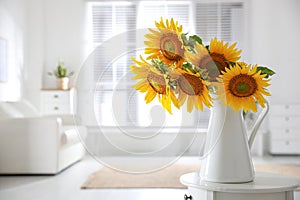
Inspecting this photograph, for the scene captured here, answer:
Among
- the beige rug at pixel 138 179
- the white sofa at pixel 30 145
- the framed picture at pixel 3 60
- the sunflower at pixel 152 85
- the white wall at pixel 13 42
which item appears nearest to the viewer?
the sunflower at pixel 152 85

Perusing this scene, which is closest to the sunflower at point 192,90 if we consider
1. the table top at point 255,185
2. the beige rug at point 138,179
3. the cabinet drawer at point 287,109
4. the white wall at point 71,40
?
the table top at point 255,185

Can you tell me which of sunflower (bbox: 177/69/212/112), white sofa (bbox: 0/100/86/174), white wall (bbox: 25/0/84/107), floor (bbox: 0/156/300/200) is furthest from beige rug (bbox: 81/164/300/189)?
white wall (bbox: 25/0/84/107)

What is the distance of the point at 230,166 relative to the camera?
1.30m

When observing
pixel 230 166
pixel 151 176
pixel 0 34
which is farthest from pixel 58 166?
pixel 230 166

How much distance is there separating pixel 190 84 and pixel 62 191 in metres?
2.64

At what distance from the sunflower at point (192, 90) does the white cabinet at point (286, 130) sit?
5.02 m

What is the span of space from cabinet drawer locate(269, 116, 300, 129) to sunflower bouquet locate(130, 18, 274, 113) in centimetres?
491

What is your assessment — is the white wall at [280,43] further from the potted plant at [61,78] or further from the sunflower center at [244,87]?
the sunflower center at [244,87]

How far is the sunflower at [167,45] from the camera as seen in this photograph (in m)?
1.06

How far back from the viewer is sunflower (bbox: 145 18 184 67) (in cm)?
106

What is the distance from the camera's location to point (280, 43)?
6.36 m

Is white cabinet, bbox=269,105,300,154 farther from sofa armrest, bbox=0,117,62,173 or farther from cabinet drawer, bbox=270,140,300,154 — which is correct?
sofa armrest, bbox=0,117,62,173

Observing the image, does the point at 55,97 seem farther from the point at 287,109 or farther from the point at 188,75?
the point at 188,75

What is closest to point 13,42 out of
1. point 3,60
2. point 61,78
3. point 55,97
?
point 3,60
